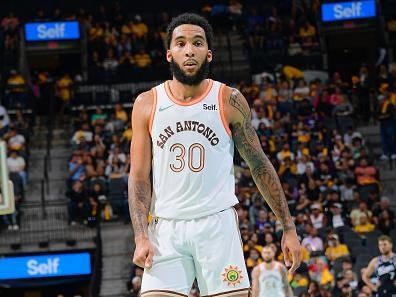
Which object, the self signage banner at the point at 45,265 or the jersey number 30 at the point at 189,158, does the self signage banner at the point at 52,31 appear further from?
the jersey number 30 at the point at 189,158

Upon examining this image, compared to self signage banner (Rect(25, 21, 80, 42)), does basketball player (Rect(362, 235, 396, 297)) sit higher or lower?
lower

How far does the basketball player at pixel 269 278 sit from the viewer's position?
1523cm

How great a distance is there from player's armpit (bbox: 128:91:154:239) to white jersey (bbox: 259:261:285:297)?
913 centimetres

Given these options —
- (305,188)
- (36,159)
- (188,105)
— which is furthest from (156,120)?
(36,159)

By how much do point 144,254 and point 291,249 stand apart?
91 centimetres

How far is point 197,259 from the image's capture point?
6.25 m

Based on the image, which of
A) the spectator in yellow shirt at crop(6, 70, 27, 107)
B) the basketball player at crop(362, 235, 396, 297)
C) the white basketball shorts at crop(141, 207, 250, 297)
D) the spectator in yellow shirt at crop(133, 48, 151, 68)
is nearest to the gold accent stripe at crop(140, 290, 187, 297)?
the white basketball shorts at crop(141, 207, 250, 297)

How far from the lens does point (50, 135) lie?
985 inches

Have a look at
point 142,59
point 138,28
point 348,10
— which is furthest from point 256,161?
point 348,10

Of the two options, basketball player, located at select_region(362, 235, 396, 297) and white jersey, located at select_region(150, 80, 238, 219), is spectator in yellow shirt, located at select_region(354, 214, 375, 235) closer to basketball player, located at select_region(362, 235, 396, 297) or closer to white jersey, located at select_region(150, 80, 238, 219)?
basketball player, located at select_region(362, 235, 396, 297)

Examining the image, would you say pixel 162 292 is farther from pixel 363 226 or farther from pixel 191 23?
pixel 363 226

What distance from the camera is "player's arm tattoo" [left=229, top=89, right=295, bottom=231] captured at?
6.47 metres

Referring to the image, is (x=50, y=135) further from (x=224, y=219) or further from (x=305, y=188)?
(x=224, y=219)

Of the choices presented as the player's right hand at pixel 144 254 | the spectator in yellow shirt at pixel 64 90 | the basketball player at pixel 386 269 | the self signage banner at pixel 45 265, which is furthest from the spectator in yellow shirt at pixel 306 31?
the player's right hand at pixel 144 254
